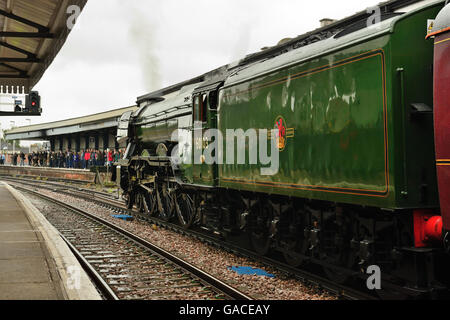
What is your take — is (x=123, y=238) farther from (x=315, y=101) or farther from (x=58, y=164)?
(x=58, y=164)

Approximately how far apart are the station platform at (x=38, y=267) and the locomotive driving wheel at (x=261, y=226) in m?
3.38

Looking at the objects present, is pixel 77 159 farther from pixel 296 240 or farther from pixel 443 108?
pixel 443 108

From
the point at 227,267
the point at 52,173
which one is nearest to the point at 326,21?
the point at 227,267

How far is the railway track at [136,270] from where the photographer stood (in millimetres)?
7148

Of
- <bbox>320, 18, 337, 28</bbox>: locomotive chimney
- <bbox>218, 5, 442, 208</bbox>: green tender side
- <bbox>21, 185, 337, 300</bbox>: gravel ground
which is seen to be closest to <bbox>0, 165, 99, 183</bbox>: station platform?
<bbox>320, 18, 337, 28</bbox>: locomotive chimney

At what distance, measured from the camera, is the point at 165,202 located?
1461 centimetres

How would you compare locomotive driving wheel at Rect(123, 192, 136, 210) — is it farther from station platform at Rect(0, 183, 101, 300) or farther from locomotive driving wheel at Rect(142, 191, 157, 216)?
station platform at Rect(0, 183, 101, 300)

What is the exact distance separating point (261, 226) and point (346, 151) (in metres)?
3.30

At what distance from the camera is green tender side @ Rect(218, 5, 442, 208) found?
5.66 meters

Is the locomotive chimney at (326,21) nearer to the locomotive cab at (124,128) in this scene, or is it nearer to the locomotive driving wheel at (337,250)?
the locomotive cab at (124,128)

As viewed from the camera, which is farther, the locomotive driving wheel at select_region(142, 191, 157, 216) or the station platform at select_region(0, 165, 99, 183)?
the station platform at select_region(0, 165, 99, 183)

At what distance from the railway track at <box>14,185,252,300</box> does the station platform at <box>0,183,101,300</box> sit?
1.79ft

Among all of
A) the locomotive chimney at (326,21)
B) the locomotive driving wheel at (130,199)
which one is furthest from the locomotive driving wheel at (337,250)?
the locomotive chimney at (326,21)

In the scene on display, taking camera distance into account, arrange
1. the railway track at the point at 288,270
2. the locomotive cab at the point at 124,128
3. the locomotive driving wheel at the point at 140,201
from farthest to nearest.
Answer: the locomotive cab at the point at 124,128 < the locomotive driving wheel at the point at 140,201 < the railway track at the point at 288,270
